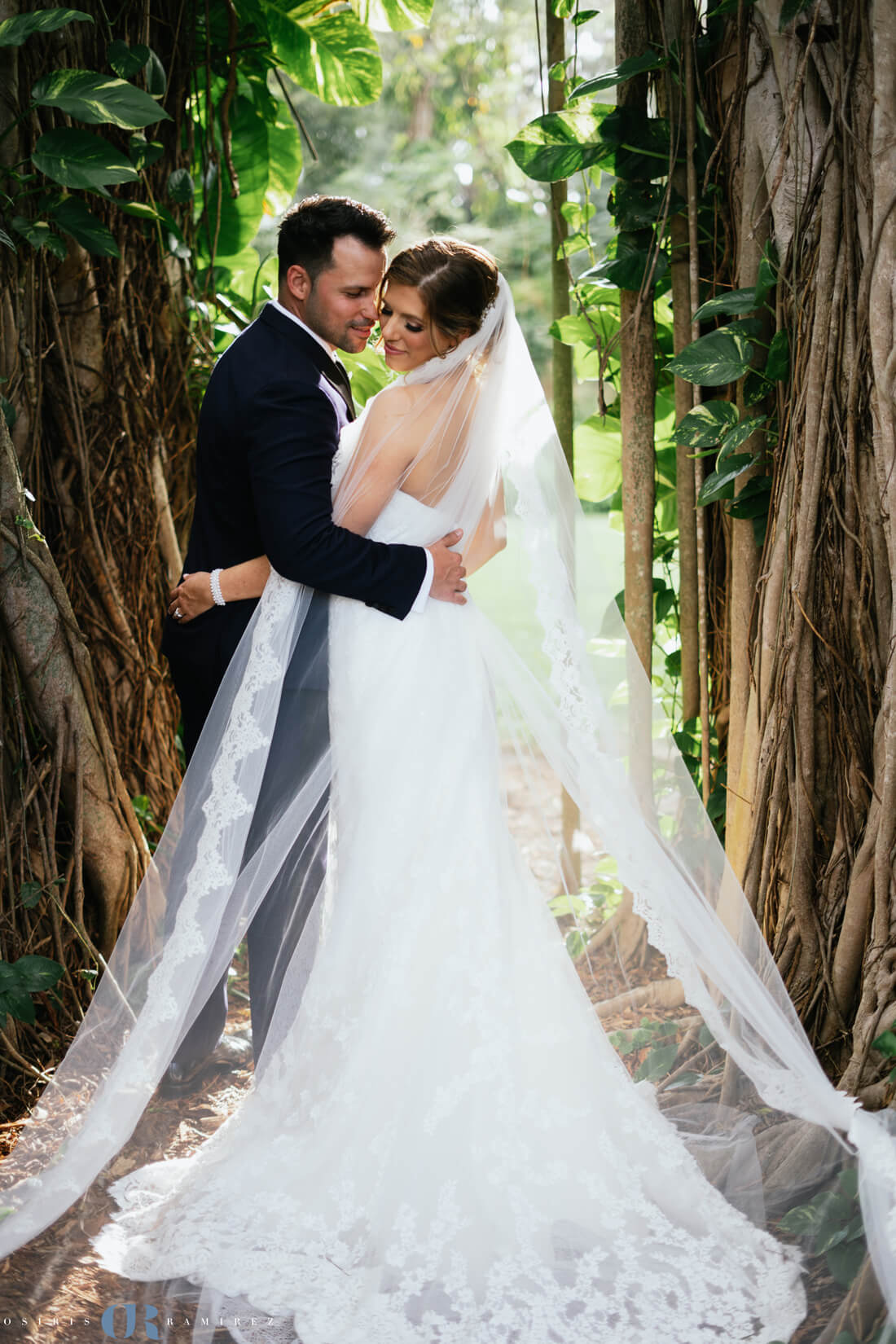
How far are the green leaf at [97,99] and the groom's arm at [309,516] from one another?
26.4 inches

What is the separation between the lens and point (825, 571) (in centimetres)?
178

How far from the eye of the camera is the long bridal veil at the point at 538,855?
1646 mm

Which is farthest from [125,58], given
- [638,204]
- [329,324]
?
[638,204]

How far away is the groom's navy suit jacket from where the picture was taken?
180 cm

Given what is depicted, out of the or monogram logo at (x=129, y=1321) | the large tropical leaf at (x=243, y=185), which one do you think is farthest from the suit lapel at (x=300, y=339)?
the or monogram logo at (x=129, y=1321)

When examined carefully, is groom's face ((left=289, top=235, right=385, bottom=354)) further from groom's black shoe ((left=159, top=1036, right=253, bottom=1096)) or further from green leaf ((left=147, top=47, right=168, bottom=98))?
groom's black shoe ((left=159, top=1036, right=253, bottom=1096))

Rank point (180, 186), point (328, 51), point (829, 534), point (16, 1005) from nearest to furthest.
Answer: point (829, 534), point (16, 1005), point (180, 186), point (328, 51)

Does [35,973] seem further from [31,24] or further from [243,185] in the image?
[243,185]

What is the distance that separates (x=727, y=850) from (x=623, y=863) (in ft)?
1.30

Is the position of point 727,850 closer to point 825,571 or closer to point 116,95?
point 825,571

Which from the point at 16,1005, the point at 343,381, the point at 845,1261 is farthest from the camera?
the point at 343,381

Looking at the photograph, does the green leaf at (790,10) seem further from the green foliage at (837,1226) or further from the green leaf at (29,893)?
the green leaf at (29,893)

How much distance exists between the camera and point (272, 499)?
1830 millimetres

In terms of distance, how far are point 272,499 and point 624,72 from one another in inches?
40.2
